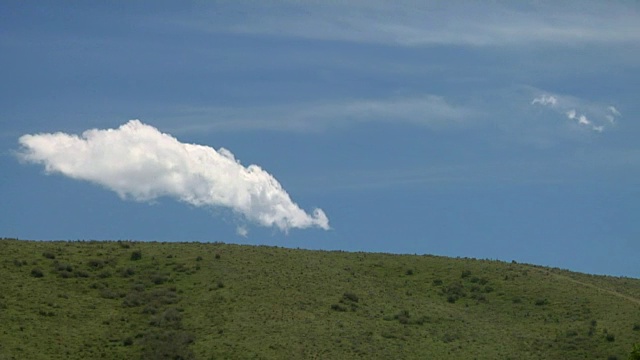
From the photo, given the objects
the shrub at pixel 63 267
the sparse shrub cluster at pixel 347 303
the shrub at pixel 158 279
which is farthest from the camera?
the shrub at pixel 63 267

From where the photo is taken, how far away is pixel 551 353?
263 ft

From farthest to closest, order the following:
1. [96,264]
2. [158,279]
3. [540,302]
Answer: [96,264], [540,302], [158,279]

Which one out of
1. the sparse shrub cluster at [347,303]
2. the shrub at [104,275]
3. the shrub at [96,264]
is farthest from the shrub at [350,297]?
the shrub at [96,264]

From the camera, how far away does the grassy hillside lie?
256 ft

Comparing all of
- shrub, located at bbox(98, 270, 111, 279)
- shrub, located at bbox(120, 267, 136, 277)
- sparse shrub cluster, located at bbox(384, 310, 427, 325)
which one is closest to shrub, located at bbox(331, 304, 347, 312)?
sparse shrub cluster, located at bbox(384, 310, 427, 325)

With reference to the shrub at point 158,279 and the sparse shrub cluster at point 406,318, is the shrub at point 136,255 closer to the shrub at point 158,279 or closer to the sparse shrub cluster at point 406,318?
the shrub at point 158,279

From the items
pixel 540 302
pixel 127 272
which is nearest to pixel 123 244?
pixel 127 272

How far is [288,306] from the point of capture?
284 feet

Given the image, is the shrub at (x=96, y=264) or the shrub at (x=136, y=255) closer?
the shrub at (x=96, y=264)

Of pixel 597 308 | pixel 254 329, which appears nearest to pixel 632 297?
pixel 597 308

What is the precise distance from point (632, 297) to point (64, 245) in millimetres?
57290

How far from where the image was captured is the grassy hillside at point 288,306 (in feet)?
256

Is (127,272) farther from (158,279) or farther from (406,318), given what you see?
(406,318)

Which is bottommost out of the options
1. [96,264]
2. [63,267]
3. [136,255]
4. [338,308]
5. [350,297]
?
[338,308]
